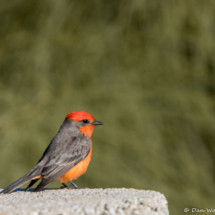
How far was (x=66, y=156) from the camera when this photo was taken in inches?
169

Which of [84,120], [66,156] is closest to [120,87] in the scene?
[84,120]

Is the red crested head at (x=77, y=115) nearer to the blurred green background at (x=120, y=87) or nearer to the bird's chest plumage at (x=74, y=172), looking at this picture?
the bird's chest plumage at (x=74, y=172)

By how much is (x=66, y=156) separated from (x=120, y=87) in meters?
2.99

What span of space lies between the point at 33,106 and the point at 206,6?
3.99 m

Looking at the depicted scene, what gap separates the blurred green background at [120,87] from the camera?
623 cm

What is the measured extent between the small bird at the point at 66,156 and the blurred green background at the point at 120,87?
145cm

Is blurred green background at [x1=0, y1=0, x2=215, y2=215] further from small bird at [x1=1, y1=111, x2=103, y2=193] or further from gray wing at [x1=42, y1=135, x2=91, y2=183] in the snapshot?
gray wing at [x1=42, y1=135, x2=91, y2=183]

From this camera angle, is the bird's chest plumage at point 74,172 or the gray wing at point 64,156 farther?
the bird's chest plumage at point 74,172

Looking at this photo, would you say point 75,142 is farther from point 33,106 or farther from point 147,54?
point 147,54

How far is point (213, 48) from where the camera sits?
23.5 feet

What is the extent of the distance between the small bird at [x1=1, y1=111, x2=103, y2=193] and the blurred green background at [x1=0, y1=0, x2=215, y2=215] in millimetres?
1452

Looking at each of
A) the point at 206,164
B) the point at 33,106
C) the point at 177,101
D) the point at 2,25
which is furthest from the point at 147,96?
the point at 2,25

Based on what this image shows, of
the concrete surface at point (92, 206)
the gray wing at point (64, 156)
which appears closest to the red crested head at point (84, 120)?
the gray wing at point (64, 156)

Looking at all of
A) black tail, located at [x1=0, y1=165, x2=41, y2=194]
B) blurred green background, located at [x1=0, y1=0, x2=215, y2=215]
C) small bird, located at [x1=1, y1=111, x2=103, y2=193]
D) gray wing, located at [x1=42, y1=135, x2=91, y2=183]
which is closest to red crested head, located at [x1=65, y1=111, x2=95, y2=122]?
small bird, located at [x1=1, y1=111, x2=103, y2=193]
